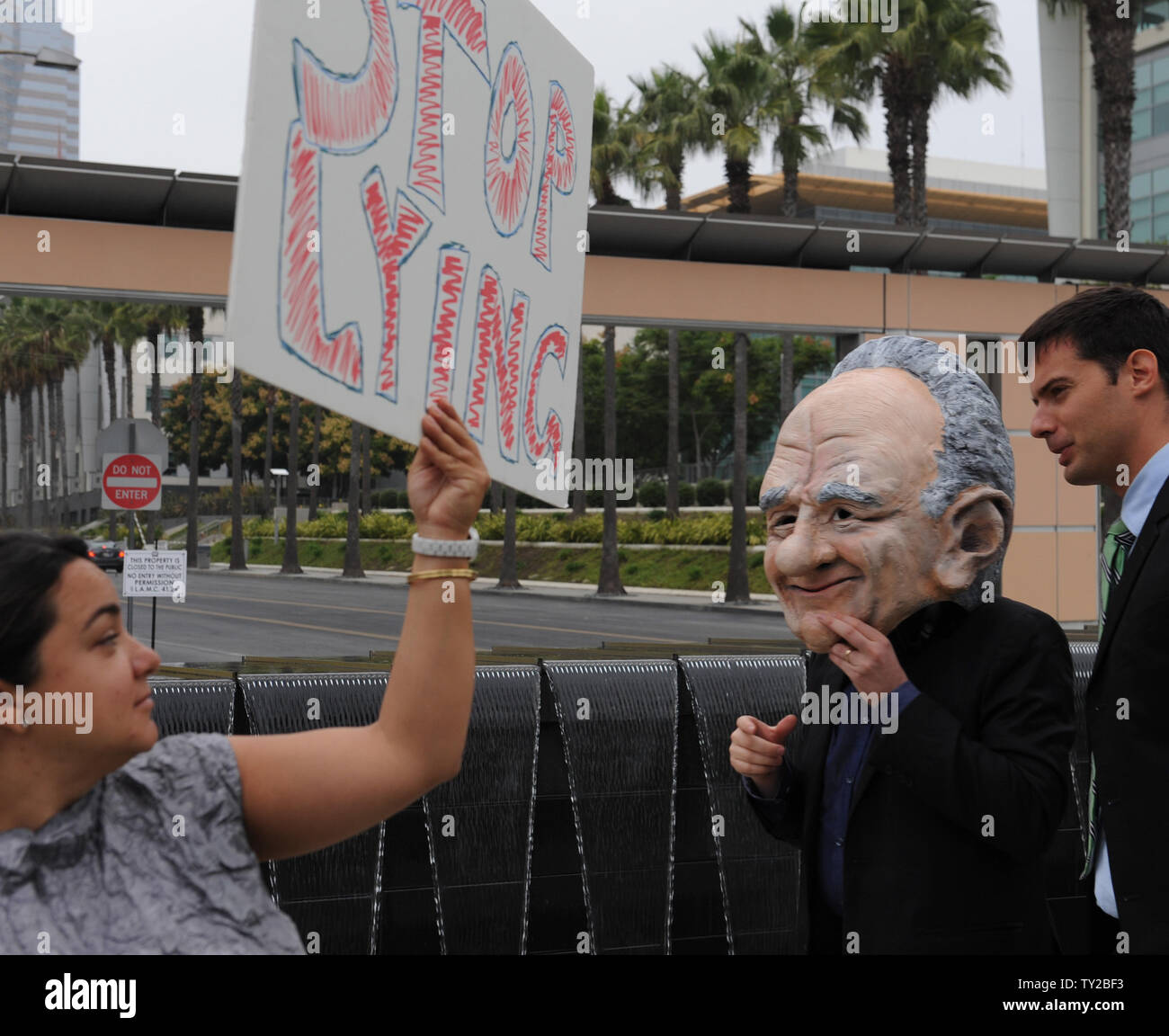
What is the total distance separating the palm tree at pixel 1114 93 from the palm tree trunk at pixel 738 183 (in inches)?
355

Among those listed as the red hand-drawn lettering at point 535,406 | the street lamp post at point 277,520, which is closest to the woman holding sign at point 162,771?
the red hand-drawn lettering at point 535,406

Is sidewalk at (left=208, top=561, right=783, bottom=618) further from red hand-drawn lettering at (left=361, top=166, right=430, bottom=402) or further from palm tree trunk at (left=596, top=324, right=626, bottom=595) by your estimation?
red hand-drawn lettering at (left=361, top=166, right=430, bottom=402)

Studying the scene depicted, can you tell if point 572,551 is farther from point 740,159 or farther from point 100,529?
point 100,529

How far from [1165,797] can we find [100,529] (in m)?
53.4

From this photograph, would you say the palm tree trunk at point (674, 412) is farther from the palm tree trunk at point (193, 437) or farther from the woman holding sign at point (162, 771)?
the woman holding sign at point (162, 771)

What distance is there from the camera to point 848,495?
2.39 m

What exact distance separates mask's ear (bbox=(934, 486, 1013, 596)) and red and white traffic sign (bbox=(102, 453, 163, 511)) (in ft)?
41.1

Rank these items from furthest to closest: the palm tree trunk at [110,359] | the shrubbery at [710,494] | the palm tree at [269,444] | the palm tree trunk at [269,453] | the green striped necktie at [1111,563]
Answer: the palm tree trunk at [110,359] < the palm tree trunk at [269,453] < the palm tree at [269,444] < the shrubbery at [710,494] < the green striped necktie at [1111,563]

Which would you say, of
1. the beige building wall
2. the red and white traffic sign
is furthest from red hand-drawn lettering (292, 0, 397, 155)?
the red and white traffic sign

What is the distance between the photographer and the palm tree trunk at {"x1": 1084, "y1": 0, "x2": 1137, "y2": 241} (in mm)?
22109

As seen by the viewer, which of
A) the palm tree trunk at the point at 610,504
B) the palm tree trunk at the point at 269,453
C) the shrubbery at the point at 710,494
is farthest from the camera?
the palm tree trunk at the point at 269,453

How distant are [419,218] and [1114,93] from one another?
2339 centimetres

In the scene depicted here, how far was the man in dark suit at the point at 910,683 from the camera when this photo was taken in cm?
223
